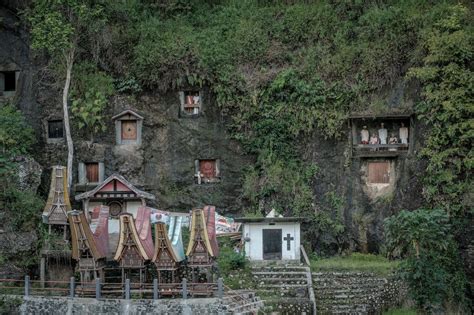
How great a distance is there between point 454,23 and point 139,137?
15.5m

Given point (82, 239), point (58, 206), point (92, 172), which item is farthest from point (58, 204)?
point (92, 172)

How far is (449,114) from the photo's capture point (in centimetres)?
2978

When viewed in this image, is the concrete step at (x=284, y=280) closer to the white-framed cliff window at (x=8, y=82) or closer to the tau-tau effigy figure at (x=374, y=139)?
the tau-tau effigy figure at (x=374, y=139)

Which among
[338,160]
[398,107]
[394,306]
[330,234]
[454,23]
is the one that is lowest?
[394,306]

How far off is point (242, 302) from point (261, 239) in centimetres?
506

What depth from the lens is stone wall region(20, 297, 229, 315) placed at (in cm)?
2462

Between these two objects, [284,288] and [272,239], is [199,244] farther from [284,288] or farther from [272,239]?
[272,239]

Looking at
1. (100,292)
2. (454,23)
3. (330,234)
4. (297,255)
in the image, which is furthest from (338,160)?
(100,292)

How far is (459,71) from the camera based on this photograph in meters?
30.2

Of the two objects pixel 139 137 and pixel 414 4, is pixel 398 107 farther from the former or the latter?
pixel 139 137

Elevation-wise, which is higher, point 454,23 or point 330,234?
point 454,23

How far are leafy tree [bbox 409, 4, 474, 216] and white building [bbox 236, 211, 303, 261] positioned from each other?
6084 mm

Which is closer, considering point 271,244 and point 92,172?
point 271,244

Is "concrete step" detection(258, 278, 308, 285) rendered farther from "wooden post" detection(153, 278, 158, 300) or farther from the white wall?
"wooden post" detection(153, 278, 158, 300)
